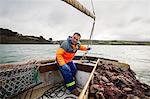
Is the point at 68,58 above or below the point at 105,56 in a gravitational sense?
above

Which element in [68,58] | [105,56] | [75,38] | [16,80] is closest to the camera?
[16,80]

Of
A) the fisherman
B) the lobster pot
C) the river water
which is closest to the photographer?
the lobster pot

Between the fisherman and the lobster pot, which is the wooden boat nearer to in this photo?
the lobster pot

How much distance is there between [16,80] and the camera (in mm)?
3510

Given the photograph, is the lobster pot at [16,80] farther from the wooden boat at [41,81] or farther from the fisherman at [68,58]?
the fisherman at [68,58]

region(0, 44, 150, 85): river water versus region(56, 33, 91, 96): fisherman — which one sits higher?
region(56, 33, 91, 96): fisherman

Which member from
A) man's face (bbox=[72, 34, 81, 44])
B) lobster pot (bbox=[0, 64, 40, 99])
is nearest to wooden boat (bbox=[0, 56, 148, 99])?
lobster pot (bbox=[0, 64, 40, 99])

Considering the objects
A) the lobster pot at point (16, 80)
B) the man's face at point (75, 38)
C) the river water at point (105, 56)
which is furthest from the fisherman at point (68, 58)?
the river water at point (105, 56)

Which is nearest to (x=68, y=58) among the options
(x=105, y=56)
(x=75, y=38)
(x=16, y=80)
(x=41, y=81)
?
(x=75, y=38)

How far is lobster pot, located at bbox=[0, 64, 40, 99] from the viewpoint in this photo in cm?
325

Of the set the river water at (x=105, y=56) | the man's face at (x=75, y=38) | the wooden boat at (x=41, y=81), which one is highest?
the man's face at (x=75, y=38)

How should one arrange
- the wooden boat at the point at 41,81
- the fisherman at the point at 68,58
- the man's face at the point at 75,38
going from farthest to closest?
the man's face at the point at 75,38 → the fisherman at the point at 68,58 → the wooden boat at the point at 41,81

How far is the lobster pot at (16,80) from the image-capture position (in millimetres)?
3254

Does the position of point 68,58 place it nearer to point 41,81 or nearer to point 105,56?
point 41,81
